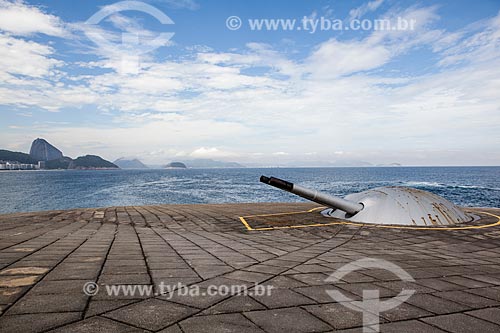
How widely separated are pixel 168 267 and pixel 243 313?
1.97m

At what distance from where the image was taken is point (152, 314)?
9.98ft

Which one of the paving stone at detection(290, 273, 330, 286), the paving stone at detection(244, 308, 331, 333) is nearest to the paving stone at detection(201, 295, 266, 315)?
the paving stone at detection(244, 308, 331, 333)

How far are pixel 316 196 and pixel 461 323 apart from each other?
23.8 feet

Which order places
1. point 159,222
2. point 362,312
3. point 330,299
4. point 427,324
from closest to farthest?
point 427,324
point 362,312
point 330,299
point 159,222

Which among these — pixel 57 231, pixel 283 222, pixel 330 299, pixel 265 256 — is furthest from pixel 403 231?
pixel 57 231

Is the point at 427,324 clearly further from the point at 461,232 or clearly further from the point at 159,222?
the point at 159,222

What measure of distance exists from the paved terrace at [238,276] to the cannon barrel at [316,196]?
1.40m

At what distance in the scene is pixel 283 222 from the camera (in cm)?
1073

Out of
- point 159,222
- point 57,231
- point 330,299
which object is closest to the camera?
point 330,299

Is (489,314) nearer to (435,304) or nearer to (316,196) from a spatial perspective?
(435,304)

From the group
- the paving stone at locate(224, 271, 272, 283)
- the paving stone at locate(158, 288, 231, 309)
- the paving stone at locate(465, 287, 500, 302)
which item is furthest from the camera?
the paving stone at locate(224, 271, 272, 283)

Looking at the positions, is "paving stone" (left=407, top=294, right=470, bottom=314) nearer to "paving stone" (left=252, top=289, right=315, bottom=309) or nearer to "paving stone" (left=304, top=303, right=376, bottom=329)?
"paving stone" (left=304, top=303, right=376, bottom=329)

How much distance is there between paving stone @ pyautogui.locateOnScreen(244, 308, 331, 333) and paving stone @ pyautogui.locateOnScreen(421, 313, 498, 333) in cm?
104

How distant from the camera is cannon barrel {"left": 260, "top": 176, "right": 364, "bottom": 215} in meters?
9.83
